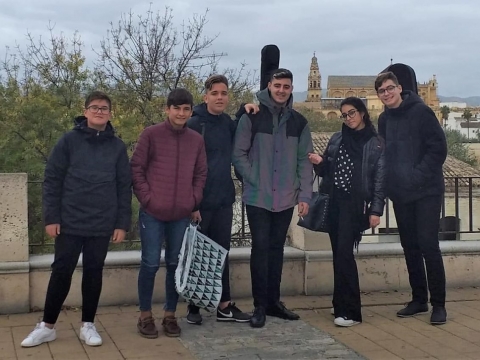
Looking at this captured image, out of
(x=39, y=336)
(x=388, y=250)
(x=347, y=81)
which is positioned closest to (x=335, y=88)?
(x=347, y=81)

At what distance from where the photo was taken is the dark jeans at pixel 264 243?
16.6ft

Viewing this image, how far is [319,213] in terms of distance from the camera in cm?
518

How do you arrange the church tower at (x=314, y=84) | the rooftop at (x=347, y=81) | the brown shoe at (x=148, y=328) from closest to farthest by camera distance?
the brown shoe at (x=148, y=328) < the church tower at (x=314, y=84) < the rooftop at (x=347, y=81)

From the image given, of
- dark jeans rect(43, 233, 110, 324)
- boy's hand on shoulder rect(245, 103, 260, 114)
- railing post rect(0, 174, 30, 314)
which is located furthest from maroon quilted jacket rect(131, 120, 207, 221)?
railing post rect(0, 174, 30, 314)

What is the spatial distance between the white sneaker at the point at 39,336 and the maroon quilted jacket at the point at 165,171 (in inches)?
43.8

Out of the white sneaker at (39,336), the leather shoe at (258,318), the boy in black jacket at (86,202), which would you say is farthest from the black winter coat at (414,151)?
the white sneaker at (39,336)

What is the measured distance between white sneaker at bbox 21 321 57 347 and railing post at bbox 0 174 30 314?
933 millimetres

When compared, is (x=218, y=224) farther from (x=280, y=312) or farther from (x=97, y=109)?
(x=97, y=109)

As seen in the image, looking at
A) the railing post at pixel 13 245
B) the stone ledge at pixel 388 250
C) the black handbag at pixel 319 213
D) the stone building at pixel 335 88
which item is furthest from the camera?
the stone building at pixel 335 88

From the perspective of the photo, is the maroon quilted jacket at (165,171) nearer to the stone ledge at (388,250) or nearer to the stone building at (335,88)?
the stone ledge at (388,250)

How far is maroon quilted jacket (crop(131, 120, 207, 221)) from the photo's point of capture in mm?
4532

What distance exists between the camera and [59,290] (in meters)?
4.45

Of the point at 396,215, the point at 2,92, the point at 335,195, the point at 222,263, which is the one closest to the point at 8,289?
the point at 222,263

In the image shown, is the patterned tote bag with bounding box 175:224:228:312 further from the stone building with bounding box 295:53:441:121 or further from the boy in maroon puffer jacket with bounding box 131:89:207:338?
the stone building with bounding box 295:53:441:121
